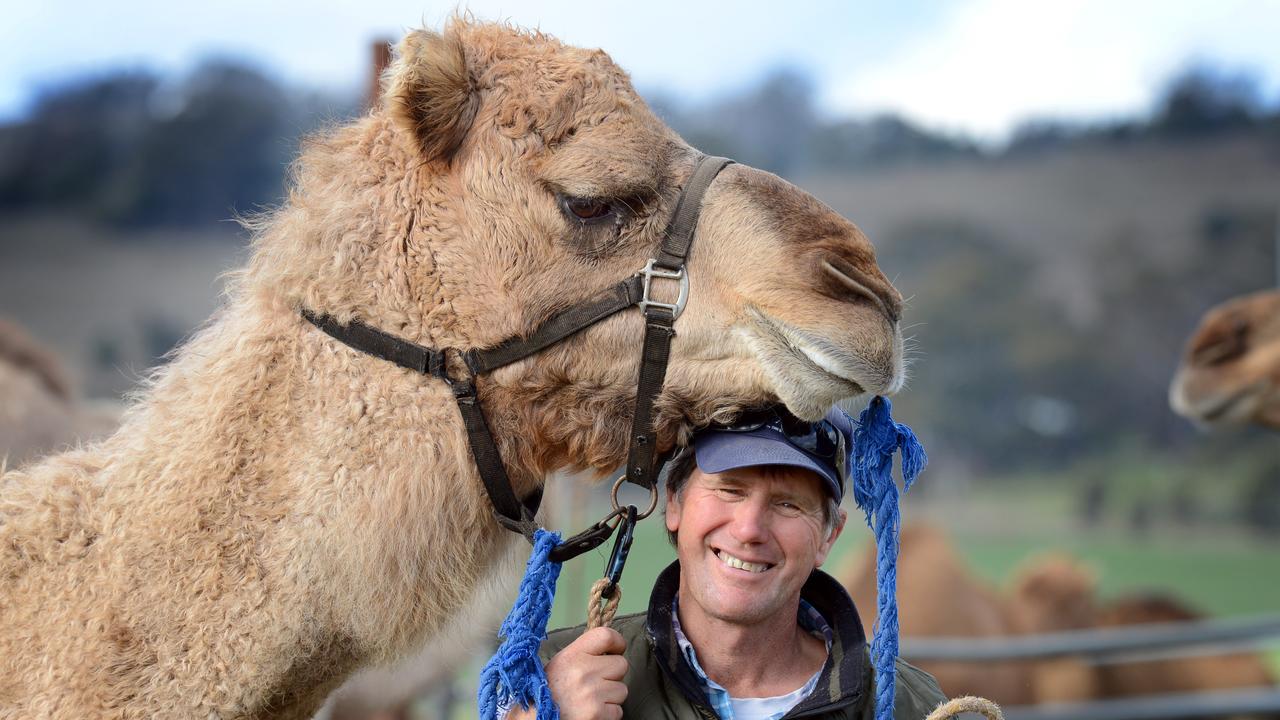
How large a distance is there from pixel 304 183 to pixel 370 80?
2187 mm

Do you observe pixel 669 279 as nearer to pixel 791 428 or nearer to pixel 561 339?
pixel 561 339

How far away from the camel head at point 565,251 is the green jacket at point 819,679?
1.25ft

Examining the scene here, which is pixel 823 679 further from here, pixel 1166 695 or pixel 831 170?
pixel 831 170

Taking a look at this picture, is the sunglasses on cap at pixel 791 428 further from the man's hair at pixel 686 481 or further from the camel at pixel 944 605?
the camel at pixel 944 605

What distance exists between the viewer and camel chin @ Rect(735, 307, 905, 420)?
2.12 meters

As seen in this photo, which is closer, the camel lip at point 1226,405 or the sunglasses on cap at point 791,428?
the sunglasses on cap at point 791,428

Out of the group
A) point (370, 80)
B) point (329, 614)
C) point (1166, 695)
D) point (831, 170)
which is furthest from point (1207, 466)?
point (329, 614)

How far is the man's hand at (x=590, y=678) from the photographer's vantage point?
2064mm

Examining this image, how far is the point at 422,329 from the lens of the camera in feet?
7.47

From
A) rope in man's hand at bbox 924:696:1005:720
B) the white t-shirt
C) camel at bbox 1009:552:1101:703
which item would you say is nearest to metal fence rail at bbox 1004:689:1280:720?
camel at bbox 1009:552:1101:703

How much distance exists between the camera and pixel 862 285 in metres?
2.18

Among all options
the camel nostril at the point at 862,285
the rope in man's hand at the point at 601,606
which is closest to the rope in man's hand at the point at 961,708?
the rope in man's hand at the point at 601,606

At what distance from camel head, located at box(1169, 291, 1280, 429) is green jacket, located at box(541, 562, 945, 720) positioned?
15.0 ft

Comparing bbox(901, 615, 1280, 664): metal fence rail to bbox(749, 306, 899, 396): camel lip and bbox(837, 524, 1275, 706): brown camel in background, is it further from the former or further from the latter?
bbox(749, 306, 899, 396): camel lip
